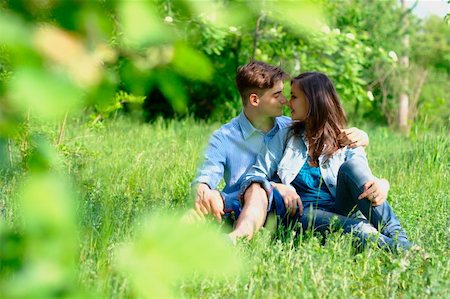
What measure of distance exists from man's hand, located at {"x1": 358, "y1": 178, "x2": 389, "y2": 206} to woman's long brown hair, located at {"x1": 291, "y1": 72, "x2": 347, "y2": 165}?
1.30 feet

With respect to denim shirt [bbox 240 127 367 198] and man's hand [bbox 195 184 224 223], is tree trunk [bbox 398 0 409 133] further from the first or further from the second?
man's hand [bbox 195 184 224 223]

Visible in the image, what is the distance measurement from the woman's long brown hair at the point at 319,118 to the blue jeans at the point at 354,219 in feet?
0.82

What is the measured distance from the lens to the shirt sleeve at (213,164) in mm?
3586

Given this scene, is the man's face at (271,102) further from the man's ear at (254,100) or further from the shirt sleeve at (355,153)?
the shirt sleeve at (355,153)

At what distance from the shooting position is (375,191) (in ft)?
10.3

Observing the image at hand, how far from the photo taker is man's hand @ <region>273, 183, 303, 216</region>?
3.36 metres

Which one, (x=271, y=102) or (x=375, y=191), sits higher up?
(x=271, y=102)

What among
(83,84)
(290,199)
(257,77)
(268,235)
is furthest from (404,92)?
(83,84)

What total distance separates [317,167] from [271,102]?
44 cm

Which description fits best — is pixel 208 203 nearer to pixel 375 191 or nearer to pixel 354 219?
pixel 354 219

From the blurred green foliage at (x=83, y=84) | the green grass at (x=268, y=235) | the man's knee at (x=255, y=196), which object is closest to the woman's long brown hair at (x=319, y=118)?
the man's knee at (x=255, y=196)

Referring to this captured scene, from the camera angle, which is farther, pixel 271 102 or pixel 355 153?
pixel 271 102

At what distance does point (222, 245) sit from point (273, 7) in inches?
→ 11.7

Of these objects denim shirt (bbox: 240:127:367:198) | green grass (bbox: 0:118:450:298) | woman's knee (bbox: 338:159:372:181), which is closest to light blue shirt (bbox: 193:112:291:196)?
denim shirt (bbox: 240:127:367:198)
